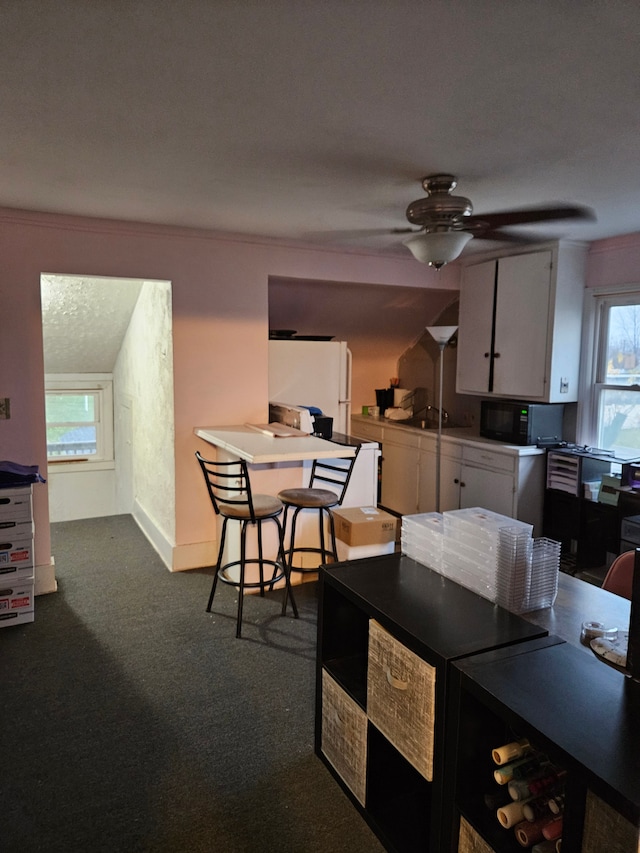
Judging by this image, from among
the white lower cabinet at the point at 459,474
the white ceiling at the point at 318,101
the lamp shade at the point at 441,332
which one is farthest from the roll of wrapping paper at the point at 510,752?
the lamp shade at the point at 441,332

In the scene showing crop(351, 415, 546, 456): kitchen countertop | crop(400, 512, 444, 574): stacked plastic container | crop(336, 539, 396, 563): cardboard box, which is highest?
crop(351, 415, 546, 456): kitchen countertop

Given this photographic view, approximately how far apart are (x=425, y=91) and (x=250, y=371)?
2.44m

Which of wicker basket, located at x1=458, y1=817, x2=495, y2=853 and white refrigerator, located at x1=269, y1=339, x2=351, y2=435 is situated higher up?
Answer: white refrigerator, located at x1=269, y1=339, x2=351, y2=435

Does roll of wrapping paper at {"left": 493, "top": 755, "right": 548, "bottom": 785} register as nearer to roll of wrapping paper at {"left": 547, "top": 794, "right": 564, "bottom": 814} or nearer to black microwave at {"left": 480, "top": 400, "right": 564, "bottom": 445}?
roll of wrapping paper at {"left": 547, "top": 794, "right": 564, "bottom": 814}

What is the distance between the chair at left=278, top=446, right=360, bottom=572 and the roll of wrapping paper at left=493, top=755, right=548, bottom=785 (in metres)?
1.84

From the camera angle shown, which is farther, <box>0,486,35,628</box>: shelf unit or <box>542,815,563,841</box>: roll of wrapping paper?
<box>0,486,35,628</box>: shelf unit

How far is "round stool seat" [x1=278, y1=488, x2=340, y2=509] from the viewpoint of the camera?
3107mm

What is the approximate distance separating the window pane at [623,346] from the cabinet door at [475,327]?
0.81 meters

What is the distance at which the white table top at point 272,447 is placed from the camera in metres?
2.83

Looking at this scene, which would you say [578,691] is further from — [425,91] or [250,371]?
[250,371]

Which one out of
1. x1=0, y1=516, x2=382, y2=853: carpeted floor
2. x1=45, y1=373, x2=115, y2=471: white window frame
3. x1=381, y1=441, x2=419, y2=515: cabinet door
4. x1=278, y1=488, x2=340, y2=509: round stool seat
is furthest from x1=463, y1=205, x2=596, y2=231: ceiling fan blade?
x1=45, y1=373, x2=115, y2=471: white window frame

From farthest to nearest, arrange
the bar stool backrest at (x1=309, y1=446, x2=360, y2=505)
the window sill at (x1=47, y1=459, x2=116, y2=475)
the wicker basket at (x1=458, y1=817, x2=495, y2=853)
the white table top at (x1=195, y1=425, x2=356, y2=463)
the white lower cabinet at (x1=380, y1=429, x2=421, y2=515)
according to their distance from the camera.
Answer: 1. the window sill at (x1=47, y1=459, x2=116, y2=475)
2. the white lower cabinet at (x1=380, y1=429, x2=421, y2=515)
3. the bar stool backrest at (x1=309, y1=446, x2=360, y2=505)
4. the white table top at (x1=195, y1=425, x2=356, y2=463)
5. the wicker basket at (x1=458, y1=817, x2=495, y2=853)

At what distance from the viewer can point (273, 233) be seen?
3707 millimetres

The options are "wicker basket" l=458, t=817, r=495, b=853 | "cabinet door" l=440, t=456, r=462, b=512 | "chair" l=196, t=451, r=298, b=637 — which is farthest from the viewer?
"cabinet door" l=440, t=456, r=462, b=512
